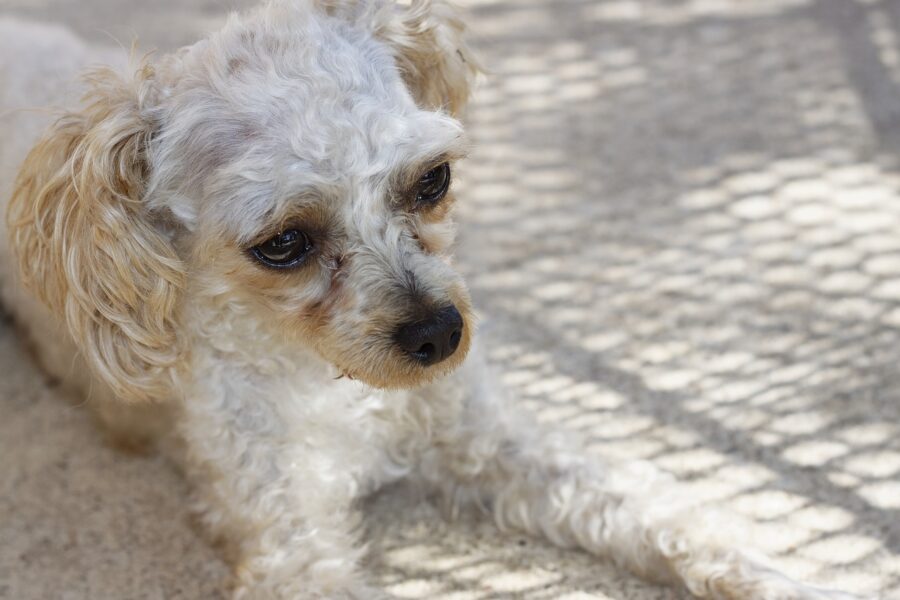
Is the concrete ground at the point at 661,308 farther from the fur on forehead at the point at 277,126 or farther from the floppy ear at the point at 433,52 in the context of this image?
the fur on forehead at the point at 277,126

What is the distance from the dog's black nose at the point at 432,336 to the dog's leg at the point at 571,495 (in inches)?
14.4

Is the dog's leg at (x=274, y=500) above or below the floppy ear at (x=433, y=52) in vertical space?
below

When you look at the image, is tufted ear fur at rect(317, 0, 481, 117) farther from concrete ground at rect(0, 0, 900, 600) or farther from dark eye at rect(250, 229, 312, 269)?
concrete ground at rect(0, 0, 900, 600)

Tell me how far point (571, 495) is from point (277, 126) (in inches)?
36.8

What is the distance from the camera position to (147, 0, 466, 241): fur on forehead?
1560 mm

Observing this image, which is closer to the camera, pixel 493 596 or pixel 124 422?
pixel 493 596

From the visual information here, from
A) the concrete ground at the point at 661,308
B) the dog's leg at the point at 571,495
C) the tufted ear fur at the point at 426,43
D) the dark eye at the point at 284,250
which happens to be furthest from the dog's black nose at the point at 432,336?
the concrete ground at the point at 661,308

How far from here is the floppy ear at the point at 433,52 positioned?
1.85 m

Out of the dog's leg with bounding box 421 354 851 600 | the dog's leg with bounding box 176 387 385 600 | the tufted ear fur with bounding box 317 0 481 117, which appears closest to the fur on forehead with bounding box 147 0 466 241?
the tufted ear fur with bounding box 317 0 481 117

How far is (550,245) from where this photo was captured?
2.70 meters

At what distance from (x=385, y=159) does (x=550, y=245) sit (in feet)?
3.86

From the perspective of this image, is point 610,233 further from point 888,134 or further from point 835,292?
point 888,134

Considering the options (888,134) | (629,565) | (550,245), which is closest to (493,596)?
(629,565)

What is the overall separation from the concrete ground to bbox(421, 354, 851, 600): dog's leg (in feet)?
0.22
